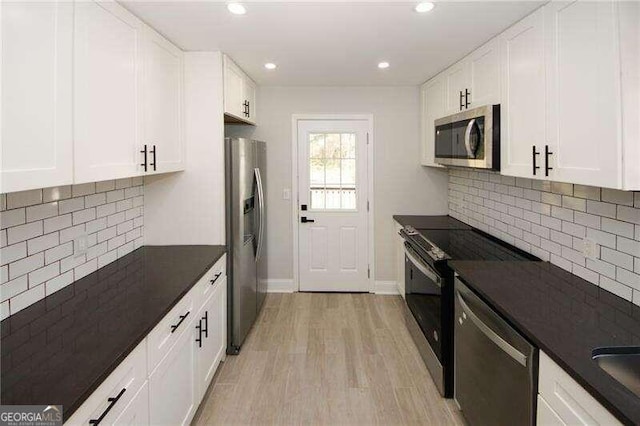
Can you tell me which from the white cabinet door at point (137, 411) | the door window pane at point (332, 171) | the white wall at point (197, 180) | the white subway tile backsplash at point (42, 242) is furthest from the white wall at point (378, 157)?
the white cabinet door at point (137, 411)

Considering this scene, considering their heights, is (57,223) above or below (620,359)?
above

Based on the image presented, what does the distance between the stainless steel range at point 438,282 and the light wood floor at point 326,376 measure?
191mm

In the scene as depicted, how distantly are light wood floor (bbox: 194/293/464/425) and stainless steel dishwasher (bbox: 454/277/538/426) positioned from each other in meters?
0.37

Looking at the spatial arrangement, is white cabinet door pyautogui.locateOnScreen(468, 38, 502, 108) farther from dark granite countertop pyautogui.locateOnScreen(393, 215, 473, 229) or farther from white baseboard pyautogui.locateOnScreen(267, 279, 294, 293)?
white baseboard pyautogui.locateOnScreen(267, 279, 294, 293)

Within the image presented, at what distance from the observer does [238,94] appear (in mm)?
3662

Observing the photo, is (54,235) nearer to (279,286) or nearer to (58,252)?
(58,252)

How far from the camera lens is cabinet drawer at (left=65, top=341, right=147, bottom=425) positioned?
1229 millimetres

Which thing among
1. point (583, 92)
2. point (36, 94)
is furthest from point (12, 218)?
point (583, 92)

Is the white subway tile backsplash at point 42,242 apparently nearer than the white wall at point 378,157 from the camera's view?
Yes

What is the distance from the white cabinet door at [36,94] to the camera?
1314 mm

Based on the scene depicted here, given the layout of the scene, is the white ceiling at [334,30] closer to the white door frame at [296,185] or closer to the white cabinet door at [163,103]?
the white cabinet door at [163,103]

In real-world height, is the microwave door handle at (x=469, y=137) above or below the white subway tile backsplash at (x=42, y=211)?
above

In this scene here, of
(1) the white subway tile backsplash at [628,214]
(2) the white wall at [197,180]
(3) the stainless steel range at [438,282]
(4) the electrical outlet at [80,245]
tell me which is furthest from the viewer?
(2) the white wall at [197,180]

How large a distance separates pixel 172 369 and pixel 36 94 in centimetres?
134
